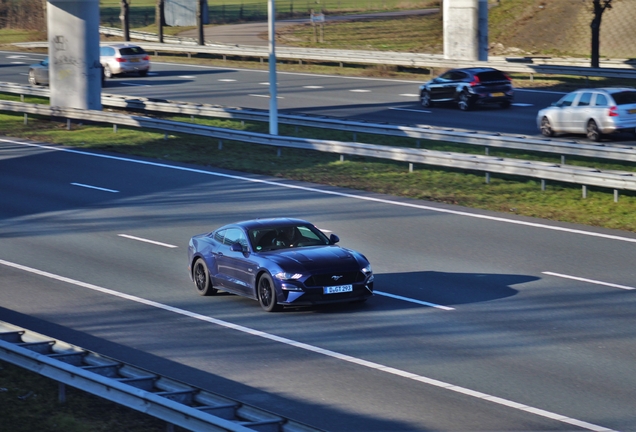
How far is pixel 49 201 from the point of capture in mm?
23297

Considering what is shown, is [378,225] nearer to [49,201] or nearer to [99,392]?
[49,201]

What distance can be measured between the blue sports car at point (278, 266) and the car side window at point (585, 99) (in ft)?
54.4

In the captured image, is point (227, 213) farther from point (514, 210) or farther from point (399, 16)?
point (399, 16)

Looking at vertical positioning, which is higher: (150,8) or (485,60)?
(150,8)

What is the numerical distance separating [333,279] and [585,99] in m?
17.9

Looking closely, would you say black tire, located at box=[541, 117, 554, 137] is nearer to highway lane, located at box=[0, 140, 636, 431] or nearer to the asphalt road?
highway lane, located at box=[0, 140, 636, 431]

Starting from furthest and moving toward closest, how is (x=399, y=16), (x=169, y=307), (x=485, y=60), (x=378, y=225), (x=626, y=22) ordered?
(x=399, y=16) < (x=626, y=22) < (x=485, y=60) < (x=378, y=225) < (x=169, y=307)

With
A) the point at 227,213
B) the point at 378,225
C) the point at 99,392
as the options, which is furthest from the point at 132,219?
the point at 99,392

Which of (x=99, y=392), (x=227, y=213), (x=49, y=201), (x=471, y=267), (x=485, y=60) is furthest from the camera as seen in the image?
(x=485, y=60)

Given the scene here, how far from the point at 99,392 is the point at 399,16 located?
2863 inches

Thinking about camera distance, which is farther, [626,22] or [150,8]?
[150,8]

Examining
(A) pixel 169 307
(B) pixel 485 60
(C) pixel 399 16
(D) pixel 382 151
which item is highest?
(C) pixel 399 16

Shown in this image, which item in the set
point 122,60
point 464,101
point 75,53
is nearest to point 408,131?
point 464,101

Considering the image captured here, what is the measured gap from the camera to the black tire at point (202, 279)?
15172 mm
